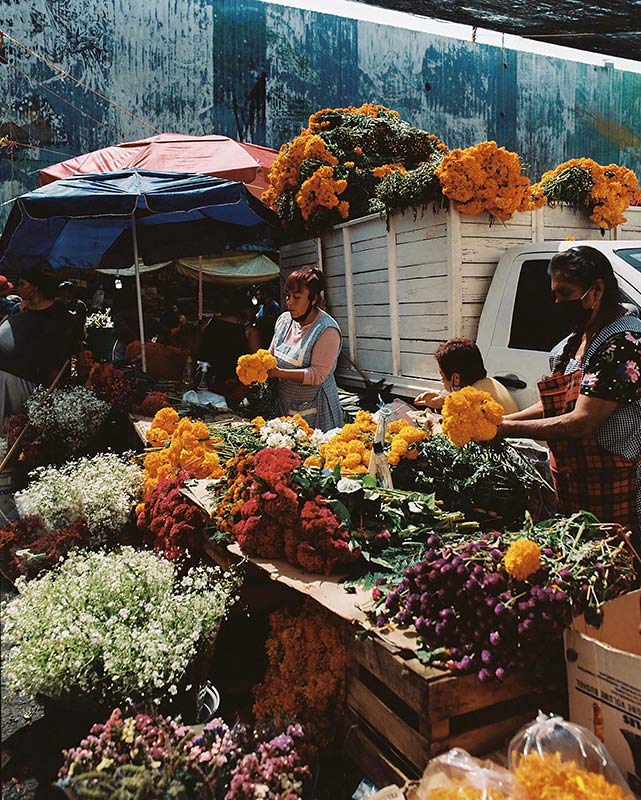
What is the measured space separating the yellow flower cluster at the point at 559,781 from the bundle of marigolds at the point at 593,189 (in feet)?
15.8

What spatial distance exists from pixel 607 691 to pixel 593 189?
4.83m

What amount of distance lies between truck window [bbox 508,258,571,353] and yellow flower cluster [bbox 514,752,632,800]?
3.41 m

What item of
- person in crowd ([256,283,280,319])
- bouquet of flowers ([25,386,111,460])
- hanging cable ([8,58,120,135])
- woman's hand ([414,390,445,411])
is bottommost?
person in crowd ([256,283,280,319])

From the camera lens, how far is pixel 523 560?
197 centimetres

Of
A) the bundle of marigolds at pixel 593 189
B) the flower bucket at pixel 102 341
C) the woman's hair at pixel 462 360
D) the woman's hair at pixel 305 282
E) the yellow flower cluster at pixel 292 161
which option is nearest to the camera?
the woman's hair at pixel 462 360

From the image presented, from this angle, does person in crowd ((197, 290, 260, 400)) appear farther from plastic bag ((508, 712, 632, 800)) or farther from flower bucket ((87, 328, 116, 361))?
flower bucket ((87, 328, 116, 361))

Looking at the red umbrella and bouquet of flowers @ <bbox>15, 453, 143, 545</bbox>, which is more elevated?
the red umbrella

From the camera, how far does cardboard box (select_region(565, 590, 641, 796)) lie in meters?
1.80

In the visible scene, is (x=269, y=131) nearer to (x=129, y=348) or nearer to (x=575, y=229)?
(x=129, y=348)

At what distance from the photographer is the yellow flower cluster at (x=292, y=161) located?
298 inches

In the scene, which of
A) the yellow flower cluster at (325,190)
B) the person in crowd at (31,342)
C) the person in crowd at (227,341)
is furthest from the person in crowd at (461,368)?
the yellow flower cluster at (325,190)

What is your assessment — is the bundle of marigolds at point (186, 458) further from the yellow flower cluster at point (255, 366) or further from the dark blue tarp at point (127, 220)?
the dark blue tarp at point (127, 220)

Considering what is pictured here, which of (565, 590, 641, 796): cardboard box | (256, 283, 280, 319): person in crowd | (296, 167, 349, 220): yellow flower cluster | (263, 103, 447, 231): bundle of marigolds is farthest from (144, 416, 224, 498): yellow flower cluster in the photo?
(256, 283, 280, 319): person in crowd

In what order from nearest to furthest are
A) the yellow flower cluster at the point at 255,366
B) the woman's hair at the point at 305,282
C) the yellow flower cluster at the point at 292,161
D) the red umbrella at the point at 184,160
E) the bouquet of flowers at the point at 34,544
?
the bouquet of flowers at the point at 34,544
the yellow flower cluster at the point at 255,366
the woman's hair at the point at 305,282
the yellow flower cluster at the point at 292,161
the red umbrella at the point at 184,160
